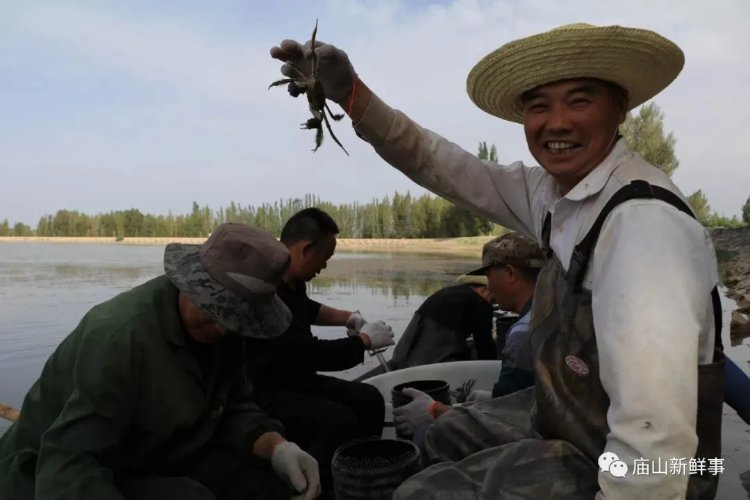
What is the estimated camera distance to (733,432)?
434 centimetres

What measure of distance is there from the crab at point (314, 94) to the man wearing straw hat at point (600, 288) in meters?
0.05

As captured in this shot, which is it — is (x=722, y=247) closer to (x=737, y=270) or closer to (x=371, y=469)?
(x=737, y=270)

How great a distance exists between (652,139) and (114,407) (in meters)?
40.7

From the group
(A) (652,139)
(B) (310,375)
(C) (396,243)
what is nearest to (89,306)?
(B) (310,375)

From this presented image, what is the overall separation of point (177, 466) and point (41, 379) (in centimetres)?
64

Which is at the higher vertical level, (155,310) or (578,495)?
(155,310)

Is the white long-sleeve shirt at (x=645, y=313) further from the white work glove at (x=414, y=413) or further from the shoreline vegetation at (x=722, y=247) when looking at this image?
the shoreline vegetation at (x=722, y=247)

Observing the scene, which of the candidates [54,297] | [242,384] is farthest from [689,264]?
[54,297]

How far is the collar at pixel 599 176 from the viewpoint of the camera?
1832mm

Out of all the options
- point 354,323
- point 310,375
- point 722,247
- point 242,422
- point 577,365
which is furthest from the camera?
point 722,247

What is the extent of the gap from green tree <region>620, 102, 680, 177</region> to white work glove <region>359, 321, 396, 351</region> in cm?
3649

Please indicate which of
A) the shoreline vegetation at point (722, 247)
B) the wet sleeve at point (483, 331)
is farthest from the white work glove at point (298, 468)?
the shoreline vegetation at point (722, 247)

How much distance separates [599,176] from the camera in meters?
1.85

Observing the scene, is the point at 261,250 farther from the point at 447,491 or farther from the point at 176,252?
the point at 447,491
